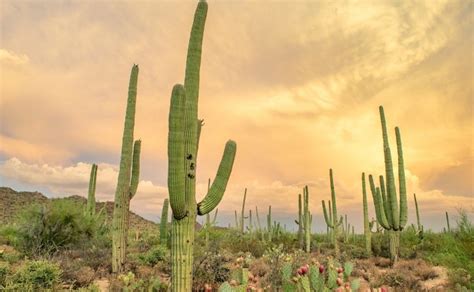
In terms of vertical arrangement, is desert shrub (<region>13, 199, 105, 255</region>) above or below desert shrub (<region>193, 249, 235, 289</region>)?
above

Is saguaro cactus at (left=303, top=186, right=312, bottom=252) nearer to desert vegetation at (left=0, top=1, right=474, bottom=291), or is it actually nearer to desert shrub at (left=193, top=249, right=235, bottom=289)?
desert vegetation at (left=0, top=1, right=474, bottom=291)

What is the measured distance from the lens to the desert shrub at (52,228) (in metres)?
13.7

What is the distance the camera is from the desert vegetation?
6.59 meters

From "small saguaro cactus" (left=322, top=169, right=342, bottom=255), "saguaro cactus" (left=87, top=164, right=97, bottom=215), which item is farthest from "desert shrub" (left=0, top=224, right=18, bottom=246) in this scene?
"small saguaro cactus" (left=322, top=169, right=342, bottom=255)

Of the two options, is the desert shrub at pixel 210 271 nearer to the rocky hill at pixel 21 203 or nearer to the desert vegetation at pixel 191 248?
the desert vegetation at pixel 191 248

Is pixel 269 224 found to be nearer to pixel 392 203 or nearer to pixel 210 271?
pixel 392 203

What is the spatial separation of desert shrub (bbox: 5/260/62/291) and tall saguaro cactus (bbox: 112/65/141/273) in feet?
6.63

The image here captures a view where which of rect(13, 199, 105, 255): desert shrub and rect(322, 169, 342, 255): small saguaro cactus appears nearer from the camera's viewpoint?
rect(13, 199, 105, 255): desert shrub

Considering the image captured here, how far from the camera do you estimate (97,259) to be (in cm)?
1215

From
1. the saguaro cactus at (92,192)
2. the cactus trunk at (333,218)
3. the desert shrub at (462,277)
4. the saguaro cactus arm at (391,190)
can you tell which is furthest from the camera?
the cactus trunk at (333,218)

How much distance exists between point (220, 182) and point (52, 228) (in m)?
8.91

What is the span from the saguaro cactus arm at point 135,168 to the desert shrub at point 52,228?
128 inches

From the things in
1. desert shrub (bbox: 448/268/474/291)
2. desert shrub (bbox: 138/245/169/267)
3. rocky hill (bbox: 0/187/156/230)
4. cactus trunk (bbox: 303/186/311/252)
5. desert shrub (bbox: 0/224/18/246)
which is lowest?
desert shrub (bbox: 448/268/474/291)

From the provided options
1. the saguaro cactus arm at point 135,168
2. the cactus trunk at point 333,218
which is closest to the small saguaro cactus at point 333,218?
the cactus trunk at point 333,218
